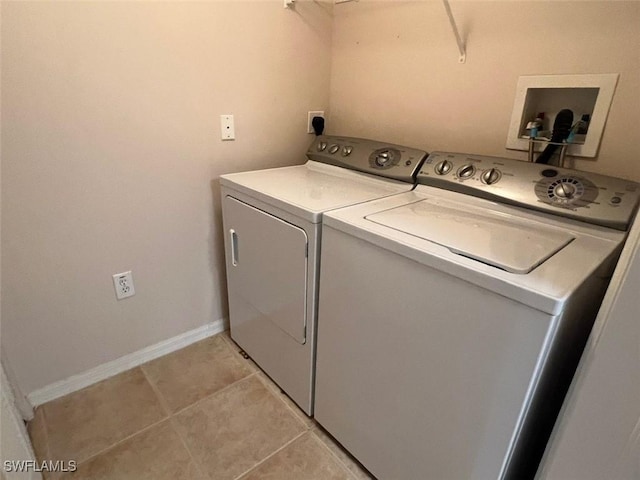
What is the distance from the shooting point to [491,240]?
3.22 feet

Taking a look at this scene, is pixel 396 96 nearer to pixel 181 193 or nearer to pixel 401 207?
pixel 401 207

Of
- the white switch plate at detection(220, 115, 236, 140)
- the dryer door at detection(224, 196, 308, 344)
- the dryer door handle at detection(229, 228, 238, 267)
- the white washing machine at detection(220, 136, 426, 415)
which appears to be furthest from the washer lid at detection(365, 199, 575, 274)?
the white switch plate at detection(220, 115, 236, 140)

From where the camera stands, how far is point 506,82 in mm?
1354

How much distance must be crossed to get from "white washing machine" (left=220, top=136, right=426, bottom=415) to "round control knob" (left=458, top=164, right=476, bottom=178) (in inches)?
7.0

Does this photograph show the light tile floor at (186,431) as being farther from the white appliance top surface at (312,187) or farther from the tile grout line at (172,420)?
the white appliance top surface at (312,187)

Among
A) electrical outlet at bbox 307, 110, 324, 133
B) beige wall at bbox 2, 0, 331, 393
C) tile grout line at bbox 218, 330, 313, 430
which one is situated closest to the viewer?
beige wall at bbox 2, 0, 331, 393

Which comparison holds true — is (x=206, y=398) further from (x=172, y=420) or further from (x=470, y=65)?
(x=470, y=65)

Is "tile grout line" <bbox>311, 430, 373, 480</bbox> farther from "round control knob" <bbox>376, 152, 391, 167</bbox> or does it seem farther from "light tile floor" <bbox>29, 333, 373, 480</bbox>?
"round control knob" <bbox>376, 152, 391, 167</bbox>

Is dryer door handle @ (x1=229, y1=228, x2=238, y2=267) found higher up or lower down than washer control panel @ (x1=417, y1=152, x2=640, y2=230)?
lower down

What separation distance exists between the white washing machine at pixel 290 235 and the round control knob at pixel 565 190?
1.59ft

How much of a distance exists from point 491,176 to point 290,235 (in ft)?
2.36

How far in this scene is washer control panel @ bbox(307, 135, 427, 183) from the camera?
1457 mm

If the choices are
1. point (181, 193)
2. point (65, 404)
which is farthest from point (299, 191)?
point (65, 404)

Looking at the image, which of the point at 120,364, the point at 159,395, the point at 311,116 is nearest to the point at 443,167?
the point at 311,116
